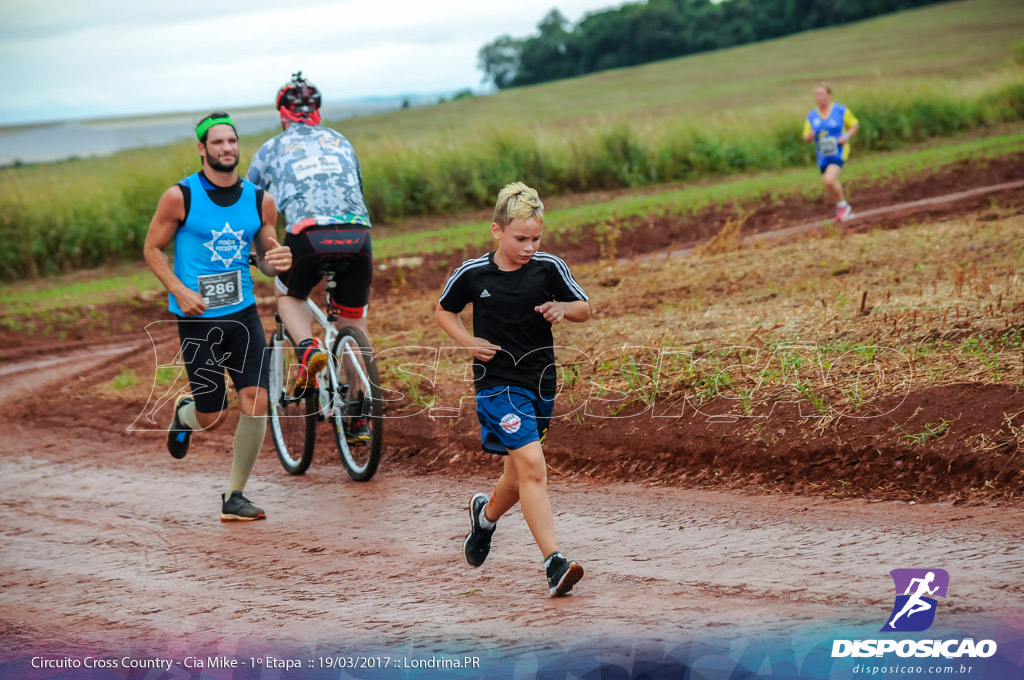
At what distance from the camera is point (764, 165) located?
26.5m

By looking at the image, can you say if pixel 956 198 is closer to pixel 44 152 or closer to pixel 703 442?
pixel 703 442

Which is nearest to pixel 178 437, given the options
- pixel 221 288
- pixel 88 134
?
pixel 221 288

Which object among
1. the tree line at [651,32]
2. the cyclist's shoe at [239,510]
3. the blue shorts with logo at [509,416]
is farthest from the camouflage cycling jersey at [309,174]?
the tree line at [651,32]

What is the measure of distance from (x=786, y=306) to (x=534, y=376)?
490cm

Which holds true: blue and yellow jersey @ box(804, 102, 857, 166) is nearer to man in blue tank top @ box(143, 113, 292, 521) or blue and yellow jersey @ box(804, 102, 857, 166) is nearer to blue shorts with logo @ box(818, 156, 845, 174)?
blue shorts with logo @ box(818, 156, 845, 174)

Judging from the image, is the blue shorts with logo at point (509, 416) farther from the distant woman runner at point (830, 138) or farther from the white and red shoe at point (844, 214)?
the distant woman runner at point (830, 138)

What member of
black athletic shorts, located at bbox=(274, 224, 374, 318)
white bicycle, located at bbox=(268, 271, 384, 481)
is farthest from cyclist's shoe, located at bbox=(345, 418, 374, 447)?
black athletic shorts, located at bbox=(274, 224, 374, 318)

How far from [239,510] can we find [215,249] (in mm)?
1692

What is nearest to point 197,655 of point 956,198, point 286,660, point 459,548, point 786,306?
point 286,660

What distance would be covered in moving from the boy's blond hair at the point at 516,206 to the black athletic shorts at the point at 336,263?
2241 mm

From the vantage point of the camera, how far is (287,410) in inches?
315

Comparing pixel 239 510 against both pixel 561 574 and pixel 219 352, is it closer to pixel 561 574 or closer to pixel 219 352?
pixel 219 352

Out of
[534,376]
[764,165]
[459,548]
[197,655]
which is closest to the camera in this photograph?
[197,655]

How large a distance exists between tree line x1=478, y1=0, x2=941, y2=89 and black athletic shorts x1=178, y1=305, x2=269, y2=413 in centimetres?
9679
